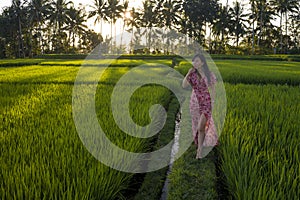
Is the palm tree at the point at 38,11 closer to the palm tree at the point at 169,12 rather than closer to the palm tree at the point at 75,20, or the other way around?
the palm tree at the point at 75,20

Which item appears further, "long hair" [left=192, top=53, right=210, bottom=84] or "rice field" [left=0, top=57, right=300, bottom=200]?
"long hair" [left=192, top=53, right=210, bottom=84]

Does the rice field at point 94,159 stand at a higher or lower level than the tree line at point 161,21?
lower

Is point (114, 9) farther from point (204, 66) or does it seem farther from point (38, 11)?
point (204, 66)

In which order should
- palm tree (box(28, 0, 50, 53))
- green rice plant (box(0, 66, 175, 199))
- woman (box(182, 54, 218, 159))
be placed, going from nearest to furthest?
green rice plant (box(0, 66, 175, 199)) → woman (box(182, 54, 218, 159)) → palm tree (box(28, 0, 50, 53))

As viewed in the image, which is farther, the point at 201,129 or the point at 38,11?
the point at 38,11

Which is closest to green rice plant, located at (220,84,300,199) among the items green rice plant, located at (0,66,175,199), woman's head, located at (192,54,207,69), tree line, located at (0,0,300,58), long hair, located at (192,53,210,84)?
long hair, located at (192,53,210,84)

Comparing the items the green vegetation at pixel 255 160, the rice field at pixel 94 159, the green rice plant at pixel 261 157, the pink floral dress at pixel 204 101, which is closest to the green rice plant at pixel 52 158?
the rice field at pixel 94 159

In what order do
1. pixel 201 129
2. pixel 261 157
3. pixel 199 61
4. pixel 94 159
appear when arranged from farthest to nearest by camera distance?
pixel 201 129 < pixel 199 61 < pixel 261 157 < pixel 94 159

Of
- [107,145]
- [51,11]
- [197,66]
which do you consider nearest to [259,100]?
[197,66]

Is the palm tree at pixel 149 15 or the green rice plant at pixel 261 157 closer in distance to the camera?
the green rice plant at pixel 261 157

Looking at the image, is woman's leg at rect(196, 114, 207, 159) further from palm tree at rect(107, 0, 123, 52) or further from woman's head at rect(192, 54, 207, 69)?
palm tree at rect(107, 0, 123, 52)

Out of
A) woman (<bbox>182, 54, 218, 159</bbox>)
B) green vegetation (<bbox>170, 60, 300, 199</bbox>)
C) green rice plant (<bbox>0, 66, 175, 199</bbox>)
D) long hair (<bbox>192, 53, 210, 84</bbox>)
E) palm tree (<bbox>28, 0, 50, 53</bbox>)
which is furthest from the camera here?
palm tree (<bbox>28, 0, 50, 53</bbox>)

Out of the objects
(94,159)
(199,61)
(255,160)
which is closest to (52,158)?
(94,159)

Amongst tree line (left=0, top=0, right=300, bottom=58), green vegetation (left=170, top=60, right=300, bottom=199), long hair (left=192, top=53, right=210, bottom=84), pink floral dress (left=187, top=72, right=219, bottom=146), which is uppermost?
tree line (left=0, top=0, right=300, bottom=58)
